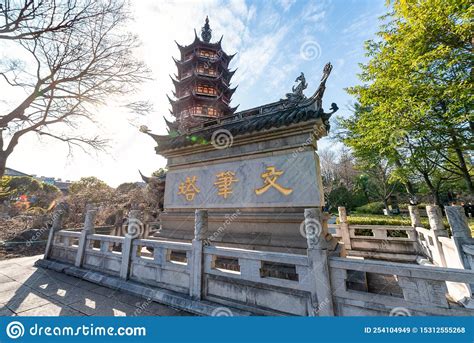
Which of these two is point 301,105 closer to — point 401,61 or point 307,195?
point 307,195

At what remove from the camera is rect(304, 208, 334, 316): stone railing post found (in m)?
2.78

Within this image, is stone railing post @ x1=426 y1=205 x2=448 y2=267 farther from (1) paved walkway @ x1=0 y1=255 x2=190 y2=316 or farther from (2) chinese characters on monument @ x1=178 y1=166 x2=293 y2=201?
(1) paved walkway @ x1=0 y1=255 x2=190 y2=316

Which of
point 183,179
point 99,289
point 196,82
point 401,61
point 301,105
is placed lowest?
point 99,289

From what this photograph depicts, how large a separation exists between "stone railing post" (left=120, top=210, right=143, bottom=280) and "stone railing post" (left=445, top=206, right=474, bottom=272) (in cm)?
655

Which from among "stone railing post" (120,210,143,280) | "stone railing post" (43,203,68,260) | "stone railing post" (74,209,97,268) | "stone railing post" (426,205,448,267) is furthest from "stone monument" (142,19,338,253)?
"stone railing post" (43,203,68,260)

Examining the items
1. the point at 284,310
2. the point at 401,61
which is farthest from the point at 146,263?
the point at 401,61

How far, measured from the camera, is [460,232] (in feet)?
12.2

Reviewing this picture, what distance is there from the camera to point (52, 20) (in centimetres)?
710

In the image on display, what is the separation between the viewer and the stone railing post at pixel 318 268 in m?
2.78

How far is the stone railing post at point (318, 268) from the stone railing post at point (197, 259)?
197cm

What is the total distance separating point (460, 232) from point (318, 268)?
318 centimetres

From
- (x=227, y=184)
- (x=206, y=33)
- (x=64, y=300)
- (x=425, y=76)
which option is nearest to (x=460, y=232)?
(x=227, y=184)

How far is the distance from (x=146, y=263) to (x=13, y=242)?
374 inches

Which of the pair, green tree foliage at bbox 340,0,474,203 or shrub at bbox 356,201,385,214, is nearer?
green tree foliage at bbox 340,0,474,203
